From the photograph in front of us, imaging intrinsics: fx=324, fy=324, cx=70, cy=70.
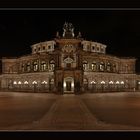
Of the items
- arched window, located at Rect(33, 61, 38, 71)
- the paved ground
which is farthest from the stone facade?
the paved ground

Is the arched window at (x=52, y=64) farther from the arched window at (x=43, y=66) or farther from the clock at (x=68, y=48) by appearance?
the clock at (x=68, y=48)

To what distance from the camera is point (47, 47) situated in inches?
2606

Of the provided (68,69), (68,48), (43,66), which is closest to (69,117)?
(68,48)

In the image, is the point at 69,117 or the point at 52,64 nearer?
the point at 69,117

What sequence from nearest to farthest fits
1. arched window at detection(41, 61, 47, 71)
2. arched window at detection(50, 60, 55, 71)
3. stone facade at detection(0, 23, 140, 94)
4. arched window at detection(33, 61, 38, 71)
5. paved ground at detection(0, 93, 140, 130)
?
paved ground at detection(0, 93, 140, 130), stone facade at detection(0, 23, 140, 94), arched window at detection(50, 60, 55, 71), arched window at detection(41, 61, 47, 71), arched window at detection(33, 61, 38, 71)

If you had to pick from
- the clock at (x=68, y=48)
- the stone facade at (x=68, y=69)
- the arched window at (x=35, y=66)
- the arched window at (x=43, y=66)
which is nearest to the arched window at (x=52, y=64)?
the stone facade at (x=68, y=69)

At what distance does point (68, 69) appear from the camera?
→ 57.6 meters

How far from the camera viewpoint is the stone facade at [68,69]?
55.8 m

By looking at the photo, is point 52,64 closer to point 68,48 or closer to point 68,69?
point 68,69

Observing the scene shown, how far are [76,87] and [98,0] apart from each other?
135 ft

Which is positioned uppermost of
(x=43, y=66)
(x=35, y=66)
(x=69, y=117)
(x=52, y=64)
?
(x=52, y=64)

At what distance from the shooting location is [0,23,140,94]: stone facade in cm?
5584

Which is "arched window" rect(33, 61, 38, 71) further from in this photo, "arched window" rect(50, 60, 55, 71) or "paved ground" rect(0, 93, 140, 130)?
"paved ground" rect(0, 93, 140, 130)
